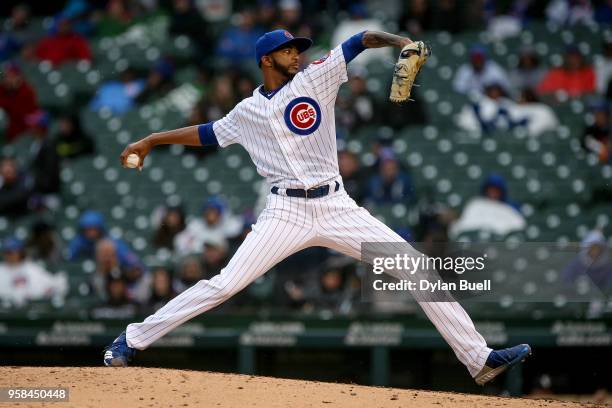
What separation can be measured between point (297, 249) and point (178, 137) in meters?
0.94

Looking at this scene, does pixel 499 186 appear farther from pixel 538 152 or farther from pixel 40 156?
pixel 40 156

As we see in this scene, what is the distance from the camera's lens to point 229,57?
39.5ft

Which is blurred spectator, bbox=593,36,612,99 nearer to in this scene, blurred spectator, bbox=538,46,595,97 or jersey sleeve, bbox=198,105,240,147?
blurred spectator, bbox=538,46,595,97

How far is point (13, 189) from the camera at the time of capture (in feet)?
35.8

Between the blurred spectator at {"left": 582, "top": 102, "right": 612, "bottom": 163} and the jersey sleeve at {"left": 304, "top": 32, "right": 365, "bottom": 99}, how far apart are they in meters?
5.77

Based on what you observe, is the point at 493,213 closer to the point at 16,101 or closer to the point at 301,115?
the point at 301,115

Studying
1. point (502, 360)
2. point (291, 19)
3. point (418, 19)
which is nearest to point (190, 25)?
point (291, 19)

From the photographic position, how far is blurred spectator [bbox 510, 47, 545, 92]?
1124 centimetres

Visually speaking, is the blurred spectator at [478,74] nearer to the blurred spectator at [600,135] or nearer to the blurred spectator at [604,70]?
the blurred spectator at [604,70]

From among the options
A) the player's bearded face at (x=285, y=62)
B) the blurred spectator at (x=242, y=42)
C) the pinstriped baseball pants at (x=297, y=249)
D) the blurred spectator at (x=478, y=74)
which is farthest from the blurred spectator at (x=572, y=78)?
the pinstriped baseball pants at (x=297, y=249)

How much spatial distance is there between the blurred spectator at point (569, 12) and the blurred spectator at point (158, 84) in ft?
14.7

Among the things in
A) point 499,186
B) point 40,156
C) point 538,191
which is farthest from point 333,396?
point 40,156

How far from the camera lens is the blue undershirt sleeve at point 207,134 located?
5.70 m

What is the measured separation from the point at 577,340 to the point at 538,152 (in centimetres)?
279
